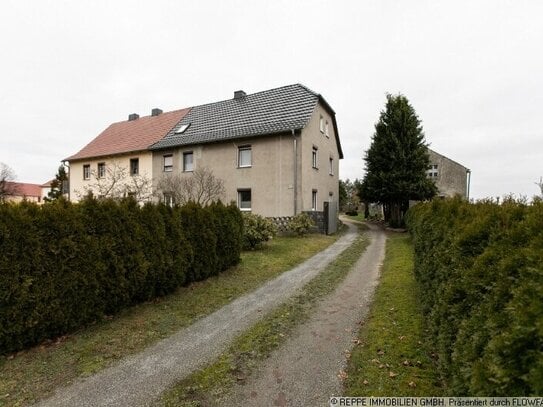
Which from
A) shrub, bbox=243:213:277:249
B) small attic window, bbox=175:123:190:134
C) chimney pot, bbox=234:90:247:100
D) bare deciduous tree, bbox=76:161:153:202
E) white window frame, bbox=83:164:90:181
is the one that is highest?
chimney pot, bbox=234:90:247:100

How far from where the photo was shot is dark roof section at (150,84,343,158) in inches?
704

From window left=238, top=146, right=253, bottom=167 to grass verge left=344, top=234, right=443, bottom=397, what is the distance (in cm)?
1321

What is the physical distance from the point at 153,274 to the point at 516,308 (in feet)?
19.0

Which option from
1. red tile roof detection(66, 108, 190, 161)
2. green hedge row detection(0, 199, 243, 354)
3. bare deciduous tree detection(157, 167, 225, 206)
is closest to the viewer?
green hedge row detection(0, 199, 243, 354)

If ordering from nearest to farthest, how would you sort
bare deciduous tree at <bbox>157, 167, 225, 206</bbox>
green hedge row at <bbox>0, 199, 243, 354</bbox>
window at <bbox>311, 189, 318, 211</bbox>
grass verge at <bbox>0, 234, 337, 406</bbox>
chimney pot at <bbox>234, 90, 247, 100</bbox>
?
grass verge at <bbox>0, 234, 337, 406</bbox> → green hedge row at <bbox>0, 199, 243, 354</bbox> → bare deciduous tree at <bbox>157, 167, 225, 206</bbox> → window at <bbox>311, 189, 318, 211</bbox> → chimney pot at <bbox>234, 90, 247, 100</bbox>

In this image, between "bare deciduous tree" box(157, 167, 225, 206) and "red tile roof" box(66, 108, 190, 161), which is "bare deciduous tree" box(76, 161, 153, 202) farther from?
"bare deciduous tree" box(157, 167, 225, 206)

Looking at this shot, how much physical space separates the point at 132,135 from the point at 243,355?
82.1 ft

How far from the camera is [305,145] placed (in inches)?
699

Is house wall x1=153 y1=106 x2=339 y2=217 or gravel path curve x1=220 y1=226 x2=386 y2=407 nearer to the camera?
gravel path curve x1=220 y1=226 x2=386 y2=407

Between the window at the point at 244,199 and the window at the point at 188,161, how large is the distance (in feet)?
13.5

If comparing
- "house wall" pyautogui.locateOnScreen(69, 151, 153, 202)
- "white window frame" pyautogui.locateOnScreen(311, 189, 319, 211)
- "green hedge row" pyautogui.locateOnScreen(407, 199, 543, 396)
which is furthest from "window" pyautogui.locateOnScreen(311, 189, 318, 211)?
"green hedge row" pyautogui.locateOnScreen(407, 199, 543, 396)

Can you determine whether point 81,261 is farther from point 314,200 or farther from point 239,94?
point 239,94

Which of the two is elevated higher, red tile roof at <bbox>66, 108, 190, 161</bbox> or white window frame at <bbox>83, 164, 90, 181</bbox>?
red tile roof at <bbox>66, 108, 190, 161</bbox>

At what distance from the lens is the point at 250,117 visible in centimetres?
1984
